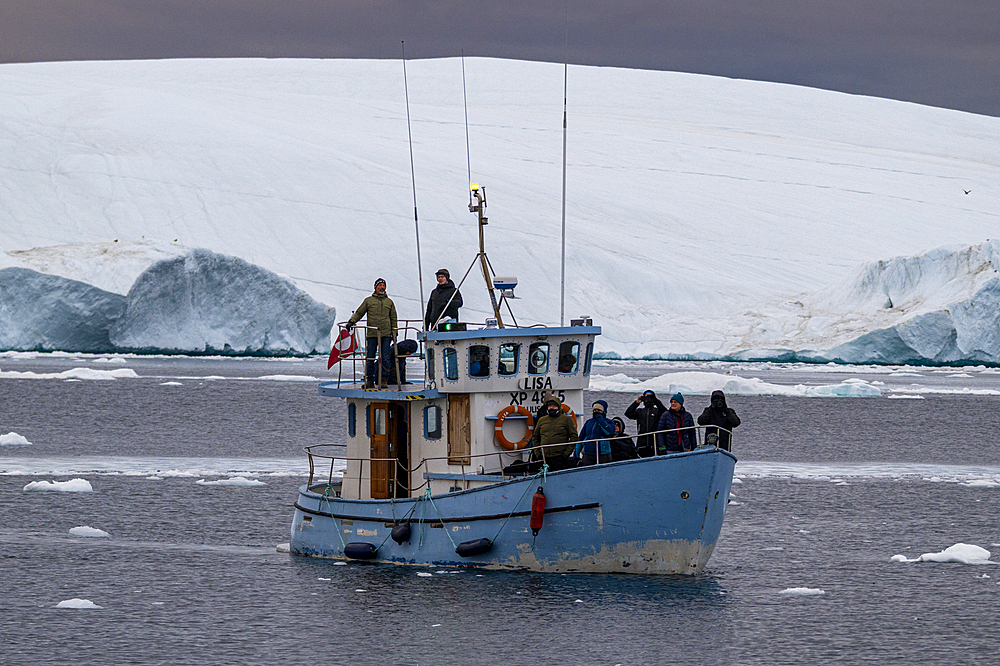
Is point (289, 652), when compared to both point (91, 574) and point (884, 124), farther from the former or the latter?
point (884, 124)

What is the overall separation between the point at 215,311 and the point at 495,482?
40.6 m

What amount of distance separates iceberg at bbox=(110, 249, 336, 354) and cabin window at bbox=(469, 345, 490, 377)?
38.6 metres

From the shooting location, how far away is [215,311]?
54.7 meters

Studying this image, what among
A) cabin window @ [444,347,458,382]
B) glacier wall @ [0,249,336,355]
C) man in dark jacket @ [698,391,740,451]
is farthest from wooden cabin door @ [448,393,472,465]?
glacier wall @ [0,249,336,355]

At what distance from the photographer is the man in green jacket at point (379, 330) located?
55.4 ft

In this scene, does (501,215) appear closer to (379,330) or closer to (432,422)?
(379,330)

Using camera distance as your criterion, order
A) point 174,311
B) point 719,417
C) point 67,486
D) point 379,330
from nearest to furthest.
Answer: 1. point 719,417
2. point 379,330
3. point 67,486
4. point 174,311

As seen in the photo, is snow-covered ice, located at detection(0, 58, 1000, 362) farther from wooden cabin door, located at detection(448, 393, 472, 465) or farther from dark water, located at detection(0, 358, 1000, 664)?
wooden cabin door, located at detection(448, 393, 472, 465)

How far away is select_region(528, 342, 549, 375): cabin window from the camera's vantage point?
16641 millimetres

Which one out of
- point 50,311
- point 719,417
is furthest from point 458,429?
point 50,311

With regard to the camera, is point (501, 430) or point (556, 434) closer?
point (556, 434)

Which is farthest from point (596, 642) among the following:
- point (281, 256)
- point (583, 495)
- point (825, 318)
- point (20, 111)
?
point (20, 111)

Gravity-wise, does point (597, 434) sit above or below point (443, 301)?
below

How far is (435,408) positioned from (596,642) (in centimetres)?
451
